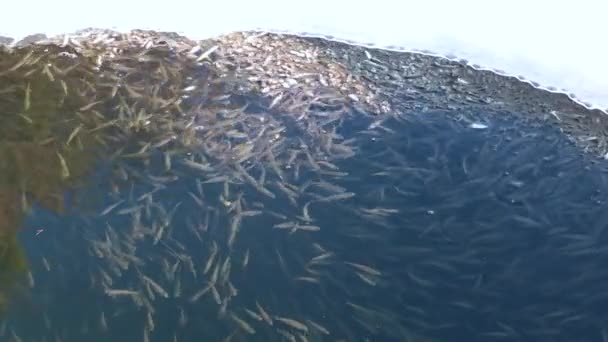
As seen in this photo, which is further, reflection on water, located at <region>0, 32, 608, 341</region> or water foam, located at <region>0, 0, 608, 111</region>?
water foam, located at <region>0, 0, 608, 111</region>

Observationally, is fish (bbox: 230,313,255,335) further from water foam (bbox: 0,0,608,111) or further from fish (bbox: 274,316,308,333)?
water foam (bbox: 0,0,608,111)

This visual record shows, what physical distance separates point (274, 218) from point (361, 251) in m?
0.47

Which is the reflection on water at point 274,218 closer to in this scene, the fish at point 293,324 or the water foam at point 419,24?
the fish at point 293,324

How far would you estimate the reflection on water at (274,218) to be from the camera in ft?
11.9

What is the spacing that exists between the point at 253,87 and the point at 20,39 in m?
1.62

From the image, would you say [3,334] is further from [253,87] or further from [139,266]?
[253,87]

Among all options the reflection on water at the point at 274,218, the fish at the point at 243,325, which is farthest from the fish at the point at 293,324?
the fish at the point at 243,325

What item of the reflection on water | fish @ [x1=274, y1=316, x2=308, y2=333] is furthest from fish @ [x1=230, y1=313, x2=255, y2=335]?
fish @ [x1=274, y1=316, x2=308, y2=333]

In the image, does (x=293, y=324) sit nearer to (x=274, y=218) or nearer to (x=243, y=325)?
(x=243, y=325)

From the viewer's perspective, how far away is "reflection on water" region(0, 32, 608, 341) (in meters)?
3.63

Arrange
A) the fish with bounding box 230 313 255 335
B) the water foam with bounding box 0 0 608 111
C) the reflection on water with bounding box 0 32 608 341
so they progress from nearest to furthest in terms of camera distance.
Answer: the fish with bounding box 230 313 255 335, the reflection on water with bounding box 0 32 608 341, the water foam with bounding box 0 0 608 111

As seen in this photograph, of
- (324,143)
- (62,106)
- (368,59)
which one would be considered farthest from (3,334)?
(368,59)

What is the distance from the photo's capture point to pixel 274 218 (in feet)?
13.4

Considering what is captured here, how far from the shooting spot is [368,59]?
17.4 feet
